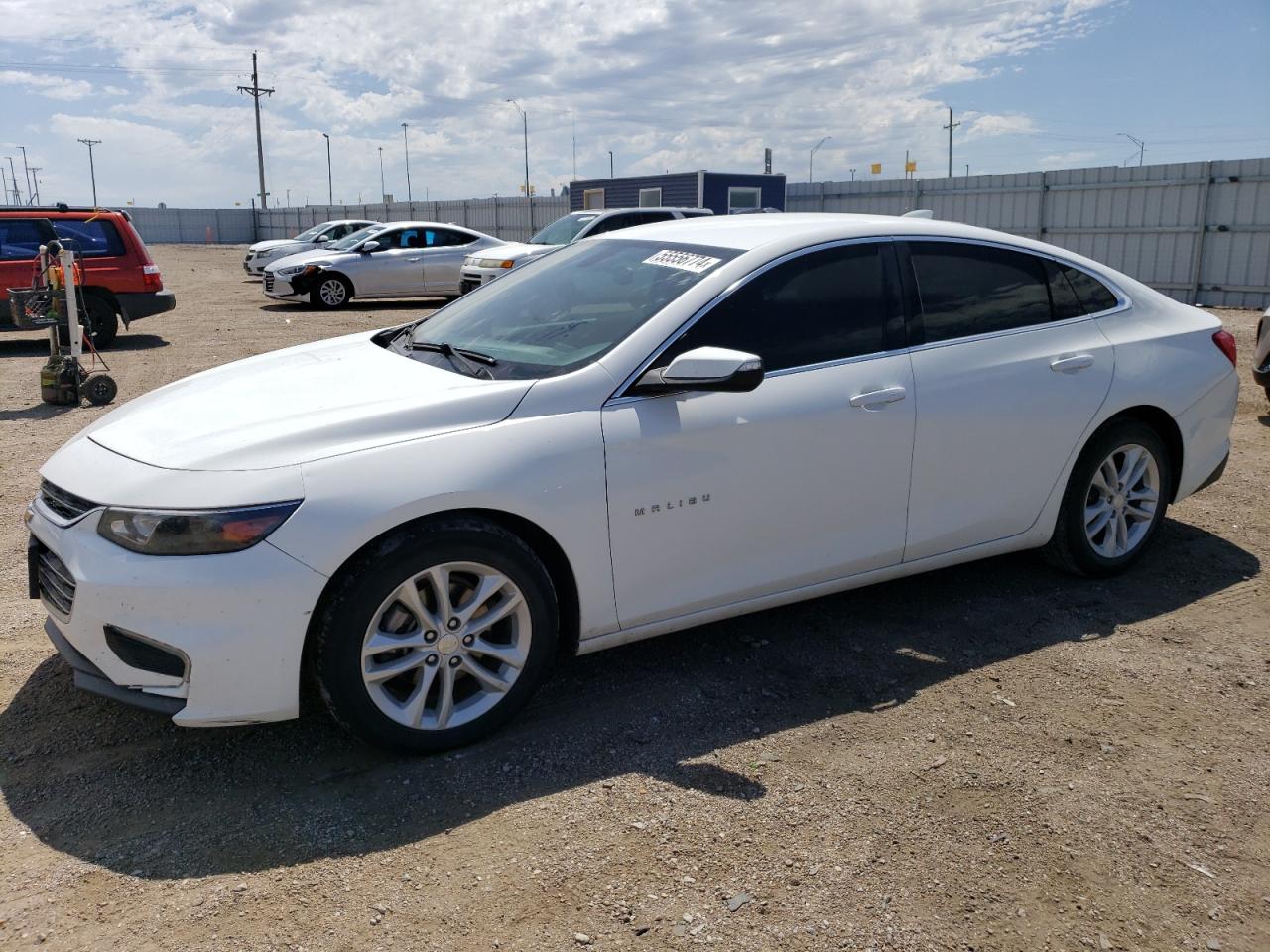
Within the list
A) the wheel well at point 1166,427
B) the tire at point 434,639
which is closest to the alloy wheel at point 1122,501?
the wheel well at point 1166,427

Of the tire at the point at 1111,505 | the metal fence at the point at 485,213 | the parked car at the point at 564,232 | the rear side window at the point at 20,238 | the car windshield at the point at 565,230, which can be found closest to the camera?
the tire at the point at 1111,505

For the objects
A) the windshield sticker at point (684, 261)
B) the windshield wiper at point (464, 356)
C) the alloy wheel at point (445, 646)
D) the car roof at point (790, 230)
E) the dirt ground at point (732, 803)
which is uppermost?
the car roof at point (790, 230)

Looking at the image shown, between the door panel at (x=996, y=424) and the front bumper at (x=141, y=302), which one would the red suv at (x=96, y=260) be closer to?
the front bumper at (x=141, y=302)

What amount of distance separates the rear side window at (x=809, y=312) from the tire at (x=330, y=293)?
1647 cm

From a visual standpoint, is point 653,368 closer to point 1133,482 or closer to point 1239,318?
point 1133,482

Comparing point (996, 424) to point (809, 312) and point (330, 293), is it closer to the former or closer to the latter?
point (809, 312)

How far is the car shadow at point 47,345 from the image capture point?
44.6ft

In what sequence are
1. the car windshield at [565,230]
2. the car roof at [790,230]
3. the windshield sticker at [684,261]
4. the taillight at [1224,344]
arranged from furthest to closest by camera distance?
the car windshield at [565,230]
the taillight at [1224,344]
the car roof at [790,230]
the windshield sticker at [684,261]

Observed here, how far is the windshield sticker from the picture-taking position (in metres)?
4.01

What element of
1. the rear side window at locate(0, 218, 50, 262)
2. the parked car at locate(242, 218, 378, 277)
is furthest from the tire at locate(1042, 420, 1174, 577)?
the parked car at locate(242, 218, 378, 277)

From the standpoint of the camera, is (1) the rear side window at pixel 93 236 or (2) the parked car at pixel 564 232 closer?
(1) the rear side window at pixel 93 236

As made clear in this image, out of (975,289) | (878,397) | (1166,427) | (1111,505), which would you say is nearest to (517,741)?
(878,397)

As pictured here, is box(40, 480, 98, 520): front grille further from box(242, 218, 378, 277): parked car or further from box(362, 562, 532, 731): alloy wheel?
box(242, 218, 378, 277): parked car

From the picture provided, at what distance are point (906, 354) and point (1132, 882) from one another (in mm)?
2062
